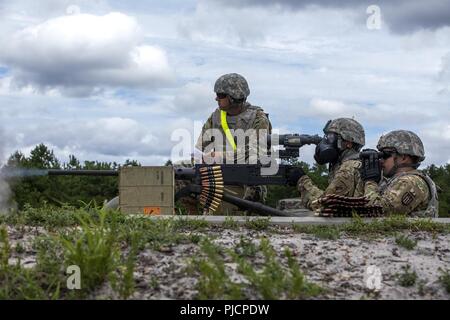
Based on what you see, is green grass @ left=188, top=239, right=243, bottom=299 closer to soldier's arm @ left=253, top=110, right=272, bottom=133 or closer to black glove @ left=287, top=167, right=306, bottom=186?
black glove @ left=287, top=167, right=306, bottom=186

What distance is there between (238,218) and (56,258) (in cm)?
275

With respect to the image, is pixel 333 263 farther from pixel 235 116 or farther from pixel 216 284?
pixel 235 116

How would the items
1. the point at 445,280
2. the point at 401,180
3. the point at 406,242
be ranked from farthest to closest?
A: the point at 401,180 < the point at 406,242 < the point at 445,280

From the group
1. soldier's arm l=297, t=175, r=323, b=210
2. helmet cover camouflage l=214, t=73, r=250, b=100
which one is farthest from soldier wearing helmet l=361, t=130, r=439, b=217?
helmet cover camouflage l=214, t=73, r=250, b=100

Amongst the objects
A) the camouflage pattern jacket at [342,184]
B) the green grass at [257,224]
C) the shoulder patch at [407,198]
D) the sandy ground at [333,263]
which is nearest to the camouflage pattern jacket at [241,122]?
Result: the camouflage pattern jacket at [342,184]

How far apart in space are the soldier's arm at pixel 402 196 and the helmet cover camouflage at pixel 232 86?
13.3ft

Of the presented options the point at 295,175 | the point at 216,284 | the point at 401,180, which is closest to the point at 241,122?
the point at 295,175

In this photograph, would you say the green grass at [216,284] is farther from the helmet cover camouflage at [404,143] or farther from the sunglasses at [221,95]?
the sunglasses at [221,95]

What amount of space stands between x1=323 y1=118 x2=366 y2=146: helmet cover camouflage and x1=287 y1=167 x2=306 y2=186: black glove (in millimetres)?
753

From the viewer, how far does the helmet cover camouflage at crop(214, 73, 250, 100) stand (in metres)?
13.8

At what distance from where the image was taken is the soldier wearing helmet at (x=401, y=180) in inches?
398

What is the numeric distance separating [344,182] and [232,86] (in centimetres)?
336

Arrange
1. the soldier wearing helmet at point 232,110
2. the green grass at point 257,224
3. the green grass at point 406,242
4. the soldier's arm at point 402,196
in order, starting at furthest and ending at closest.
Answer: the soldier wearing helmet at point 232,110 → the soldier's arm at point 402,196 → the green grass at point 257,224 → the green grass at point 406,242

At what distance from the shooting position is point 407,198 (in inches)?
399
